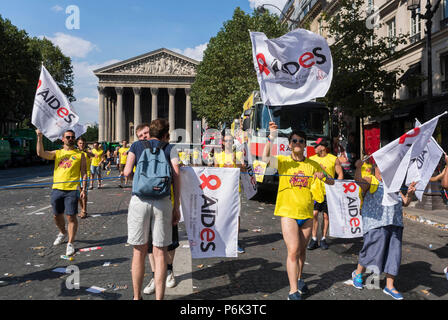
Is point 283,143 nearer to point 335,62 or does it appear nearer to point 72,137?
point 72,137

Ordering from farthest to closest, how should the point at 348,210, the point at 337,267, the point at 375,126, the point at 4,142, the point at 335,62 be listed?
the point at 4,142, the point at 375,126, the point at 335,62, the point at 348,210, the point at 337,267

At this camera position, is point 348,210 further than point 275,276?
Yes

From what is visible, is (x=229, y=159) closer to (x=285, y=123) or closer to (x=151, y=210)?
(x=151, y=210)

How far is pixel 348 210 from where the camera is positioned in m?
5.78

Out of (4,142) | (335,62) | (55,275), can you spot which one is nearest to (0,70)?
(4,142)

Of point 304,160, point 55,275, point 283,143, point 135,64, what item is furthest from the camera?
point 135,64

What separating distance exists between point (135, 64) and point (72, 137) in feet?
233

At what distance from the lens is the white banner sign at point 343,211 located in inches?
224

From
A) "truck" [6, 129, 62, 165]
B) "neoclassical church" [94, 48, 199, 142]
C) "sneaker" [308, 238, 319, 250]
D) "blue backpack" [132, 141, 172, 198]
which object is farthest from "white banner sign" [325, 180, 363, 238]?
"neoclassical church" [94, 48, 199, 142]

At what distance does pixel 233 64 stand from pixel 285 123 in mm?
23577

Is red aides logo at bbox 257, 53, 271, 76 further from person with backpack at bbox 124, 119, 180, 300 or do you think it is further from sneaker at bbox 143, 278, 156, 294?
sneaker at bbox 143, 278, 156, 294

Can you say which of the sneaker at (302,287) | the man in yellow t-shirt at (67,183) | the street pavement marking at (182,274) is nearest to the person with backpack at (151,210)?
the street pavement marking at (182,274)

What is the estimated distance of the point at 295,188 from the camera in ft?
13.0

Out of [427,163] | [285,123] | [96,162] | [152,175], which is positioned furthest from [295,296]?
[96,162]
